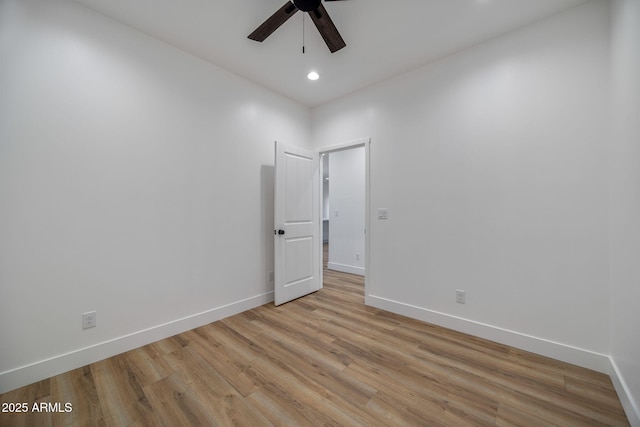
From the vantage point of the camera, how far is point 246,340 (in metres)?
2.34

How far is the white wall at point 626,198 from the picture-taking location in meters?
1.41

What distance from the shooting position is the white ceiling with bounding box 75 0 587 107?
6.46ft

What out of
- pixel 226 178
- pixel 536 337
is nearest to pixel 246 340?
pixel 226 178

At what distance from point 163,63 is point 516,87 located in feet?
10.8

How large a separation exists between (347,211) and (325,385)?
136 inches

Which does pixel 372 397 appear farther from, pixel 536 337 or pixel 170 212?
pixel 170 212

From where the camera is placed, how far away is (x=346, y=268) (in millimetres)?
4938

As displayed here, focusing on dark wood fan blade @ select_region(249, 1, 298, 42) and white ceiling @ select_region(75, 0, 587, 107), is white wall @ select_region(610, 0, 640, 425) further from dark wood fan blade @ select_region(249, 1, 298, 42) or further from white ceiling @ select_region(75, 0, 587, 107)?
dark wood fan blade @ select_region(249, 1, 298, 42)

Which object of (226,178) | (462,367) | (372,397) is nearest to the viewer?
(372,397)

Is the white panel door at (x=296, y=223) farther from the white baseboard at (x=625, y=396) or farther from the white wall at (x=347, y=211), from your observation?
the white baseboard at (x=625, y=396)

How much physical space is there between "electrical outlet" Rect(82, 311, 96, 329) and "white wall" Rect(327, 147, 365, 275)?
375 centimetres

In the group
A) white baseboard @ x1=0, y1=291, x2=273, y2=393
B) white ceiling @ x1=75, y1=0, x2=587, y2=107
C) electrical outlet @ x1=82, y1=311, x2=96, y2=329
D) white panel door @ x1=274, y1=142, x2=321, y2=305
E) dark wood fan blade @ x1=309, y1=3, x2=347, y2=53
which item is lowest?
white baseboard @ x1=0, y1=291, x2=273, y2=393

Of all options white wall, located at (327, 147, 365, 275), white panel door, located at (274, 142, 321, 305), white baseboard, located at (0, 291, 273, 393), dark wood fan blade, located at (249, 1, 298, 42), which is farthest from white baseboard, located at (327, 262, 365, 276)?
dark wood fan blade, located at (249, 1, 298, 42)

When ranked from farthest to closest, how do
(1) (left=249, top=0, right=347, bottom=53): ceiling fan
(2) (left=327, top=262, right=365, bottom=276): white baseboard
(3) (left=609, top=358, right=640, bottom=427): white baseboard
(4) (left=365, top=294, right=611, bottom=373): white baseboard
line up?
(2) (left=327, top=262, right=365, bottom=276): white baseboard
(4) (left=365, top=294, right=611, bottom=373): white baseboard
(1) (left=249, top=0, right=347, bottom=53): ceiling fan
(3) (left=609, top=358, right=640, bottom=427): white baseboard
